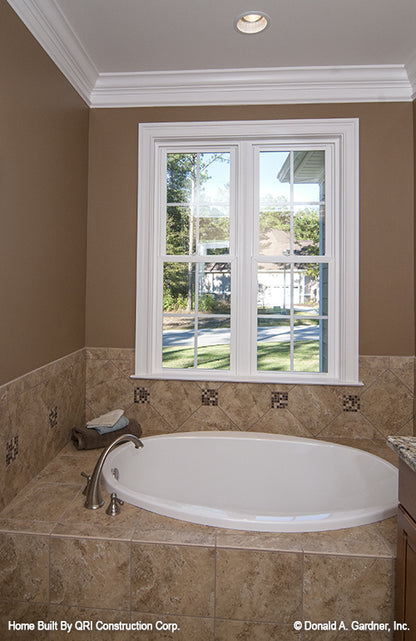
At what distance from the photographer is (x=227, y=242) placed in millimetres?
2736

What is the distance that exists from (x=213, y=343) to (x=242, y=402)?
1.49 ft

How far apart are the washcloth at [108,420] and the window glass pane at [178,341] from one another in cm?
49

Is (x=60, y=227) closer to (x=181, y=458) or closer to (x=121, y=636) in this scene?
(x=181, y=458)

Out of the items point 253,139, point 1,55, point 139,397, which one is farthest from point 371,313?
point 1,55

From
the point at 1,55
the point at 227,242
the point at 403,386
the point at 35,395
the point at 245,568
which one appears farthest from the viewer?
the point at 227,242

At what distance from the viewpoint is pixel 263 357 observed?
2.75 m

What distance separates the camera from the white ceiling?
1.95 meters

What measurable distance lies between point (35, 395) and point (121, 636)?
3.65ft

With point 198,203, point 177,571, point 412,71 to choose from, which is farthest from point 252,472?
point 412,71

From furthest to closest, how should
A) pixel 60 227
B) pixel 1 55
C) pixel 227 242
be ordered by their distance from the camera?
pixel 227 242 < pixel 60 227 < pixel 1 55

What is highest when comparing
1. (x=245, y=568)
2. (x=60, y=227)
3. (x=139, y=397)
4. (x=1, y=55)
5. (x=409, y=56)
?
(x=409, y=56)

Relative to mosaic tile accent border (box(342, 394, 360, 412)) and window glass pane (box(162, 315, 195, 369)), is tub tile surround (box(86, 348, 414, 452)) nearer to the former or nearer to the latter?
mosaic tile accent border (box(342, 394, 360, 412))

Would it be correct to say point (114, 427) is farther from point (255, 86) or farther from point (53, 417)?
point (255, 86)

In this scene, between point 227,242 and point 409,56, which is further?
point 227,242
